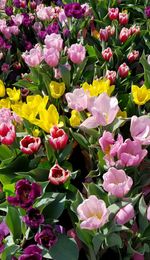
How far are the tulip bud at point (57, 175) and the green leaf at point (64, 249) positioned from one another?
0.63 ft

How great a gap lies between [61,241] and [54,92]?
774 millimetres

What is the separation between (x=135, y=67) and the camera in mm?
2867

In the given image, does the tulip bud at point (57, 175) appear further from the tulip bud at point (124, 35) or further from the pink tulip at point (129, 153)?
the tulip bud at point (124, 35)

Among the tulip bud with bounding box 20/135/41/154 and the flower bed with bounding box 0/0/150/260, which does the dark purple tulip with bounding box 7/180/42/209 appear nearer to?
the flower bed with bounding box 0/0/150/260

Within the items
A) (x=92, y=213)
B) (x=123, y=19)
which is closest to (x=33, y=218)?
(x=92, y=213)

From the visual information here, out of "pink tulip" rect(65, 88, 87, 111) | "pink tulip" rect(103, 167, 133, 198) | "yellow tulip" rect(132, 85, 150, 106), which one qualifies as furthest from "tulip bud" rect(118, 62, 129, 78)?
"pink tulip" rect(103, 167, 133, 198)

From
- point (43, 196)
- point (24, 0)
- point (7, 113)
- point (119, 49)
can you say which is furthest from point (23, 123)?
point (24, 0)

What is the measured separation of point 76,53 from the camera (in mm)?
2324

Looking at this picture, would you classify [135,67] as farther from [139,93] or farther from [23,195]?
[23,195]

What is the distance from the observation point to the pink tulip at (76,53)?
7.61 ft

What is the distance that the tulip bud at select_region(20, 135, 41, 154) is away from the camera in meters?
1.81

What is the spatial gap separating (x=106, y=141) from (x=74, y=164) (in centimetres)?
45

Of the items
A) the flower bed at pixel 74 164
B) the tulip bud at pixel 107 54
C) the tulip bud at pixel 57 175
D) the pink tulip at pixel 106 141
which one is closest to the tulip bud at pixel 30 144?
the flower bed at pixel 74 164

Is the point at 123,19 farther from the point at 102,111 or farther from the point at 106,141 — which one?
the point at 106,141
